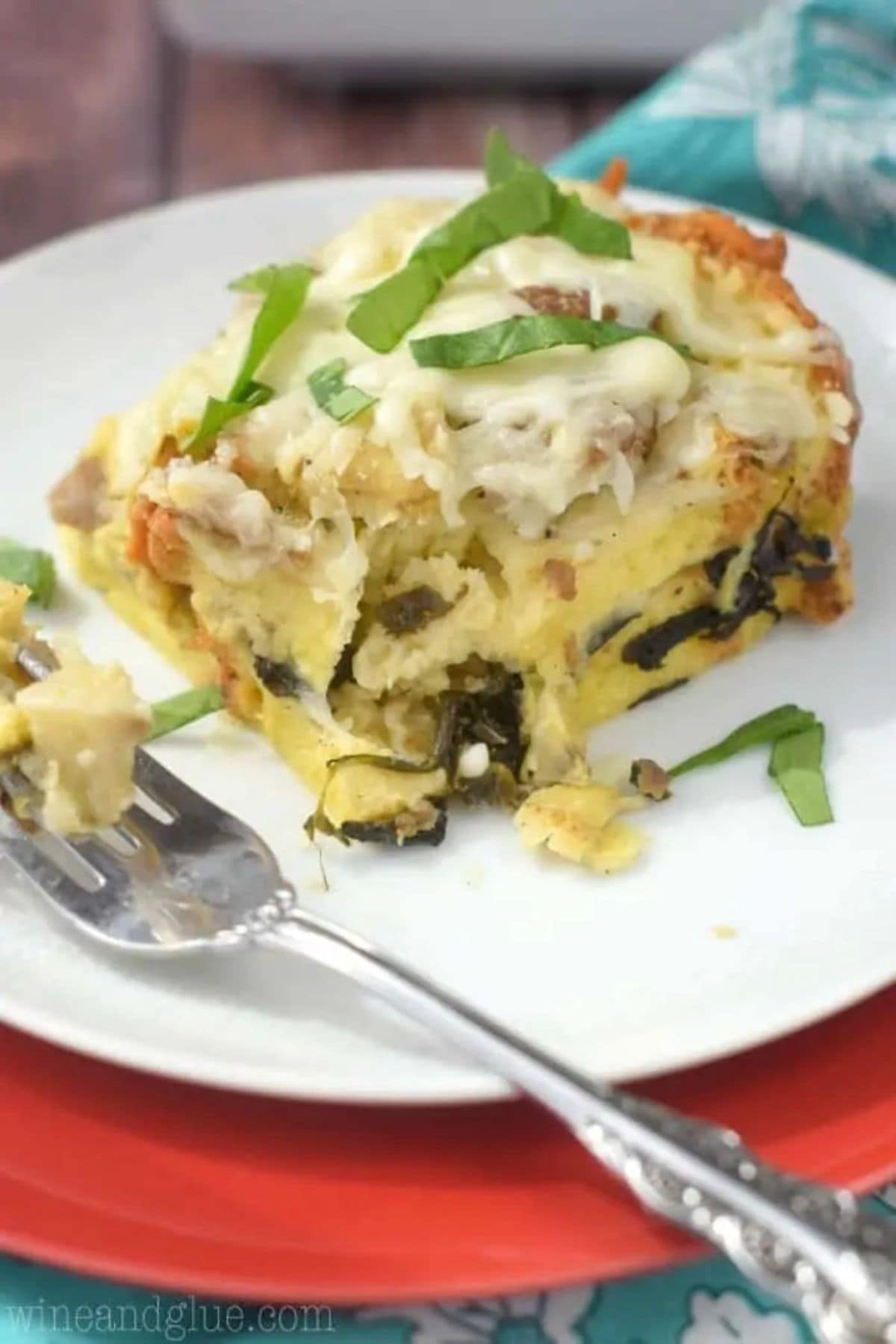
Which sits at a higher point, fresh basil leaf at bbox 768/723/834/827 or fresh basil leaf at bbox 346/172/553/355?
fresh basil leaf at bbox 346/172/553/355

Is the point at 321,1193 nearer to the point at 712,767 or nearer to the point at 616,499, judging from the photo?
the point at 712,767

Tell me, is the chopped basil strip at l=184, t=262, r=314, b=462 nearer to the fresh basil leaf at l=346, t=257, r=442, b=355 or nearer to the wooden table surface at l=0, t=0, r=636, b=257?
the fresh basil leaf at l=346, t=257, r=442, b=355

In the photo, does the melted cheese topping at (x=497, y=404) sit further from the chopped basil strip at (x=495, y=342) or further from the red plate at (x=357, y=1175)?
the red plate at (x=357, y=1175)

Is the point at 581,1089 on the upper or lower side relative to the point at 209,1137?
upper

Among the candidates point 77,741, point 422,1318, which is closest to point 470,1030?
point 422,1318

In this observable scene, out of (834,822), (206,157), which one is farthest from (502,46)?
(834,822)

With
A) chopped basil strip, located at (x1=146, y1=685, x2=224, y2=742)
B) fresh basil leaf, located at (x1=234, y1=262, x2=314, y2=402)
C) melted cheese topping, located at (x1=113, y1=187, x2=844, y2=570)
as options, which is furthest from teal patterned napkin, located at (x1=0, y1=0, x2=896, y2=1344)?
chopped basil strip, located at (x1=146, y1=685, x2=224, y2=742)

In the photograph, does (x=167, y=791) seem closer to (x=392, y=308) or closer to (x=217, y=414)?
(x=217, y=414)
